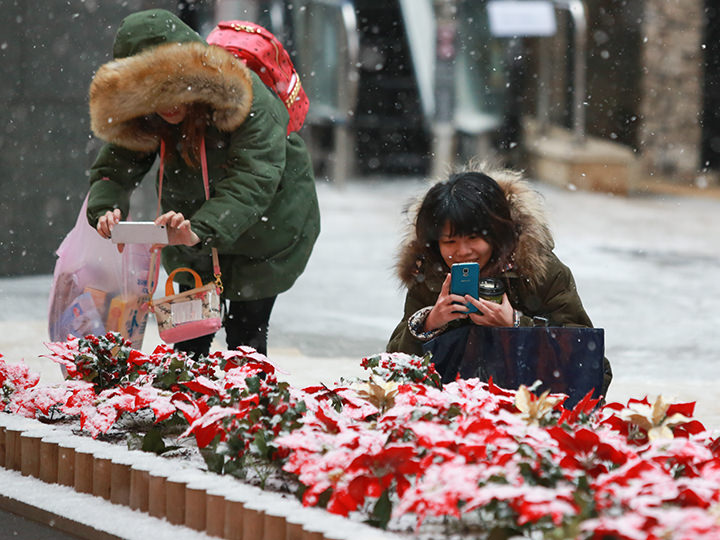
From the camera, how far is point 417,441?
246cm

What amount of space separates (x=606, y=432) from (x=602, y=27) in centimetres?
1783

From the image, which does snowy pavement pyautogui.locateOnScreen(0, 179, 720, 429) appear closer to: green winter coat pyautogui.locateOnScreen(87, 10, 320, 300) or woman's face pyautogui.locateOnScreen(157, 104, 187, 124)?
green winter coat pyautogui.locateOnScreen(87, 10, 320, 300)

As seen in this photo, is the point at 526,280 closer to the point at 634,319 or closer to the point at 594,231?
the point at 634,319

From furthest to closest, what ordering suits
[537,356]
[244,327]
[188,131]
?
[244,327]
[188,131]
[537,356]

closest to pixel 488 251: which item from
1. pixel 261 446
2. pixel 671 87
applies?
pixel 261 446

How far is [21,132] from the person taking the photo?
825cm

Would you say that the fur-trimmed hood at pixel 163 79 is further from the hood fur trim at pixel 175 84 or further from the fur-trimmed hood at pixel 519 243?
the fur-trimmed hood at pixel 519 243

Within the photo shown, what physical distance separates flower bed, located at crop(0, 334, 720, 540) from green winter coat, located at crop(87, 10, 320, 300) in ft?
1.66

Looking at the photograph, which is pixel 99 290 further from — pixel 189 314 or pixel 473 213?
pixel 473 213

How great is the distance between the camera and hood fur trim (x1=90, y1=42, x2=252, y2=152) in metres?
3.44

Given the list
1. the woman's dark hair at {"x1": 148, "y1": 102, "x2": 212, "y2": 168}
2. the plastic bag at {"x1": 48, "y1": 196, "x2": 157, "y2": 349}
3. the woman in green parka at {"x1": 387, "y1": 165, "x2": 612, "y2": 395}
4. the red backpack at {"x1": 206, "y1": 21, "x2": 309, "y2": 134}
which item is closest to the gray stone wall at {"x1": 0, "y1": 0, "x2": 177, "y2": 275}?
the plastic bag at {"x1": 48, "y1": 196, "x2": 157, "y2": 349}

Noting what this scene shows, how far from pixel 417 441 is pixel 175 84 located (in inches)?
62.7

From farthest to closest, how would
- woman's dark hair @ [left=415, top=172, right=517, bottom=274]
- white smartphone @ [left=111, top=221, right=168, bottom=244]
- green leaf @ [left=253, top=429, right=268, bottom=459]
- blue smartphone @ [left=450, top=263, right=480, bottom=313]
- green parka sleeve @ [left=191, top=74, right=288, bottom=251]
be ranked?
green parka sleeve @ [left=191, top=74, right=288, bottom=251]
white smartphone @ [left=111, top=221, right=168, bottom=244]
woman's dark hair @ [left=415, top=172, right=517, bottom=274]
blue smartphone @ [left=450, top=263, right=480, bottom=313]
green leaf @ [left=253, top=429, right=268, bottom=459]

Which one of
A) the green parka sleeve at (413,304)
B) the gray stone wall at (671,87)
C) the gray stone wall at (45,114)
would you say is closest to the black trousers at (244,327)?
the green parka sleeve at (413,304)
